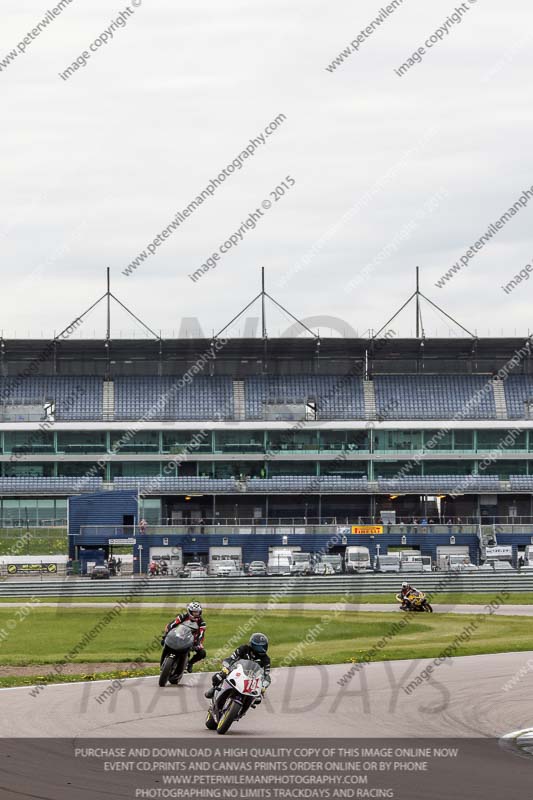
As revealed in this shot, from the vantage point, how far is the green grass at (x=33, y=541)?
66.9 metres

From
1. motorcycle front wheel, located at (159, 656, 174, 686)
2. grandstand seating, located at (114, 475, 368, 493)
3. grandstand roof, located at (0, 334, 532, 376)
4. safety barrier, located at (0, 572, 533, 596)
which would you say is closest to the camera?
motorcycle front wheel, located at (159, 656, 174, 686)

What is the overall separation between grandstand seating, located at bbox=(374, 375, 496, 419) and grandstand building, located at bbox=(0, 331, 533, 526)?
12cm

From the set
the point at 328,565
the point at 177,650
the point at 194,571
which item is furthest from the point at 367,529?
the point at 177,650

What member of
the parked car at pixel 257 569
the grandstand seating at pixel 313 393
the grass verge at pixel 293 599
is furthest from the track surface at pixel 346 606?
the grandstand seating at pixel 313 393

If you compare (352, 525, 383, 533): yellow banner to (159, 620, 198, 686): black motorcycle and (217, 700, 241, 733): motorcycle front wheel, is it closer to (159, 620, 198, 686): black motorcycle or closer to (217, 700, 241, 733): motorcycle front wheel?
(159, 620, 198, 686): black motorcycle

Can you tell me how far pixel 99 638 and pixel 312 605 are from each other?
15055 millimetres

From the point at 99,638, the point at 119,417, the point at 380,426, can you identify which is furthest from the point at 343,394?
the point at 99,638

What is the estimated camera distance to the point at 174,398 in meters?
87.4

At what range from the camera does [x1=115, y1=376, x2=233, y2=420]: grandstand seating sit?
86.1 m

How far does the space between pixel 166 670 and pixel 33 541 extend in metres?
46.1

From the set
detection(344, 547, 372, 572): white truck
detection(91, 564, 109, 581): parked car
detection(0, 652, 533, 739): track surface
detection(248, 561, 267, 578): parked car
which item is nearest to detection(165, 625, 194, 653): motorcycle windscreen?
detection(0, 652, 533, 739): track surface

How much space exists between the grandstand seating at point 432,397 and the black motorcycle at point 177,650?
63306 mm

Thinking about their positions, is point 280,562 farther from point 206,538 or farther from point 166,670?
point 166,670
